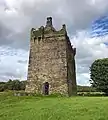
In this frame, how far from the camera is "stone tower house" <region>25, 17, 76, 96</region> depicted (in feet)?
165

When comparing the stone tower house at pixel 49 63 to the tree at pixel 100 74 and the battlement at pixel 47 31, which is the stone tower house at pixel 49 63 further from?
the tree at pixel 100 74

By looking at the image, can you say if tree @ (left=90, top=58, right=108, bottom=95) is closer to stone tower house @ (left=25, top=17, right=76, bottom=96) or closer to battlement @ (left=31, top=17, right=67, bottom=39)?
stone tower house @ (left=25, top=17, right=76, bottom=96)

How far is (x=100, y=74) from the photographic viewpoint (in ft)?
220

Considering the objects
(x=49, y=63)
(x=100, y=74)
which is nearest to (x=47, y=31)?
(x=49, y=63)

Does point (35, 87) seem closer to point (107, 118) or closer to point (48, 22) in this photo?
point (48, 22)

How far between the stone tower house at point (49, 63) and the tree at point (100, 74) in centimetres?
1579

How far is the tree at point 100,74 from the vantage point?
213ft

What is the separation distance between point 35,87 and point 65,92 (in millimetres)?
6904

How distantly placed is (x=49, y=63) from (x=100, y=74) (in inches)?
829

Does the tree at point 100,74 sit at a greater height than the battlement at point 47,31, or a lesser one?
lesser

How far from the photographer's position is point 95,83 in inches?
2645

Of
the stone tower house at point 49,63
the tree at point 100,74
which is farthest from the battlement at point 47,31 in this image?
the tree at point 100,74

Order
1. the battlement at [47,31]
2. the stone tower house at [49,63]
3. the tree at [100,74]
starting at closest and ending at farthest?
the stone tower house at [49,63] < the battlement at [47,31] < the tree at [100,74]

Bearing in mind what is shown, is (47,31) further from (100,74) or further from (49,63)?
(100,74)
